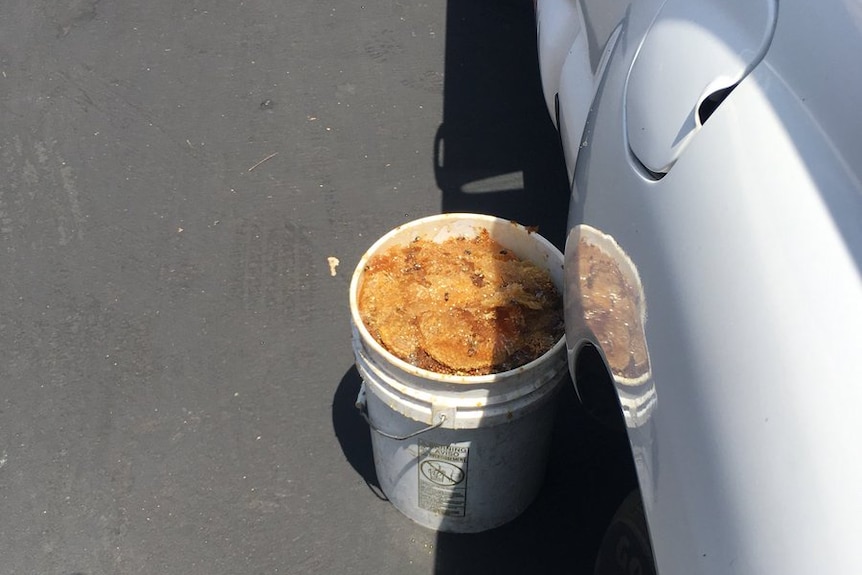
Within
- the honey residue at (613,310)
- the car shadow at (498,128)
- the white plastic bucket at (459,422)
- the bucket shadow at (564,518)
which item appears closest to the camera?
the honey residue at (613,310)

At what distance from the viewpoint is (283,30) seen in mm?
4160

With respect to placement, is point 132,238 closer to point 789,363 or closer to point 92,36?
point 92,36

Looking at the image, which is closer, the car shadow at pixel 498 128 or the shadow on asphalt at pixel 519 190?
the shadow on asphalt at pixel 519 190

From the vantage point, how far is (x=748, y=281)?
1.01m

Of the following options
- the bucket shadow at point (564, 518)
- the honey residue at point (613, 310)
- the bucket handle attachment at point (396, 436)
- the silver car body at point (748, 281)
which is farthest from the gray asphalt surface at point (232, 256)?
the silver car body at point (748, 281)

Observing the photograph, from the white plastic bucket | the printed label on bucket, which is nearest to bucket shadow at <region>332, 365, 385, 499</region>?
the white plastic bucket

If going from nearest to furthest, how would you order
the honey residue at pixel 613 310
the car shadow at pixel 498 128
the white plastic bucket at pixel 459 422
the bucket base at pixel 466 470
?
the honey residue at pixel 613 310, the white plastic bucket at pixel 459 422, the bucket base at pixel 466 470, the car shadow at pixel 498 128

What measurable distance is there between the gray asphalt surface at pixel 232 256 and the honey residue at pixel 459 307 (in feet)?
2.14

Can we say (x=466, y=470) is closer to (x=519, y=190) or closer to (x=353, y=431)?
(x=353, y=431)

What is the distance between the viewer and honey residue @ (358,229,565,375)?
1.92 m

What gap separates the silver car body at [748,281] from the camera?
877mm

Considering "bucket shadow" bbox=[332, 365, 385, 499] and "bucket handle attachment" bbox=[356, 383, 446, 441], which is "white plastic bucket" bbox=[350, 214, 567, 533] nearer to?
"bucket handle attachment" bbox=[356, 383, 446, 441]

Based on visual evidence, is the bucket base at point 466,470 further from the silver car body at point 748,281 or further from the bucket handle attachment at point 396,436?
the silver car body at point 748,281

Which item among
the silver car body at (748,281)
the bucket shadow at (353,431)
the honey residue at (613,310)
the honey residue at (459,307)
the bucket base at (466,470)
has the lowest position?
the bucket shadow at (353,431)
